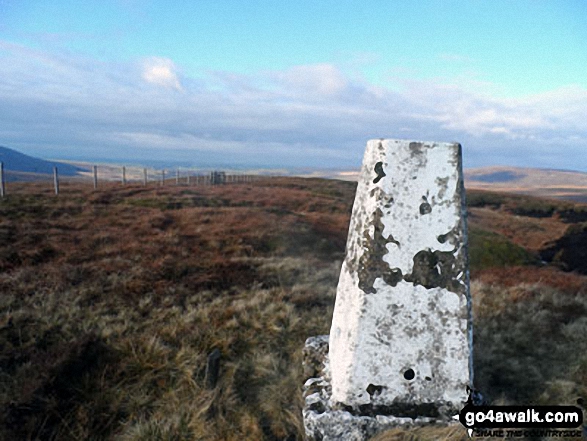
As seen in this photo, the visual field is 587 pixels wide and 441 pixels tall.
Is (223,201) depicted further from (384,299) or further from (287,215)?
(384,299)

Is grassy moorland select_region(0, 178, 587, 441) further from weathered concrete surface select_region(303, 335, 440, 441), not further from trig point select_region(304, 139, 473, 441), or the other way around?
trig point select_region(304, 139, 473, 441)

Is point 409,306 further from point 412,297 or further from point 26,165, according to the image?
Answer: point 26,165

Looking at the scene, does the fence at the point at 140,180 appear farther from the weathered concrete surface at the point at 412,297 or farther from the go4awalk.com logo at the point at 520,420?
the go4awalk.com logo at the point at 520,420

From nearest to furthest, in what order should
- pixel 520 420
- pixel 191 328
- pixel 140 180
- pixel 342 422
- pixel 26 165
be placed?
pixel 342 422, pixel 520 420, pixel 191 328, pixel 140 180, pixel 26 165

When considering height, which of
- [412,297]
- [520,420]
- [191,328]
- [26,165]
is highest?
[412,297]

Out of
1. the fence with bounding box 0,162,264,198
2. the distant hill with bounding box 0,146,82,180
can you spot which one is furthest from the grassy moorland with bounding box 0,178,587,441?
the distant hill with bounding box 0,146,82,180

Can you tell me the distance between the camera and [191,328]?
16.2 feet

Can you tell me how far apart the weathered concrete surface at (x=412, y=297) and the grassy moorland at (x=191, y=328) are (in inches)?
11.4

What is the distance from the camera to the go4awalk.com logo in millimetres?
2719

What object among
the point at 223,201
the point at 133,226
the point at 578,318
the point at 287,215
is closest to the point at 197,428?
the point at 578,318

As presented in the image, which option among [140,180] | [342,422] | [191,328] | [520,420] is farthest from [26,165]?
[520,420]

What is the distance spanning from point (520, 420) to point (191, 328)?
3670 mm

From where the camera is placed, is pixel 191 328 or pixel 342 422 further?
pixel 191 328

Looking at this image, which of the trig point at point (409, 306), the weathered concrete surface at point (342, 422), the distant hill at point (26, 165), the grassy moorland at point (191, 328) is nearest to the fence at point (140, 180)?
the grassy moorland at point (191, 328)
